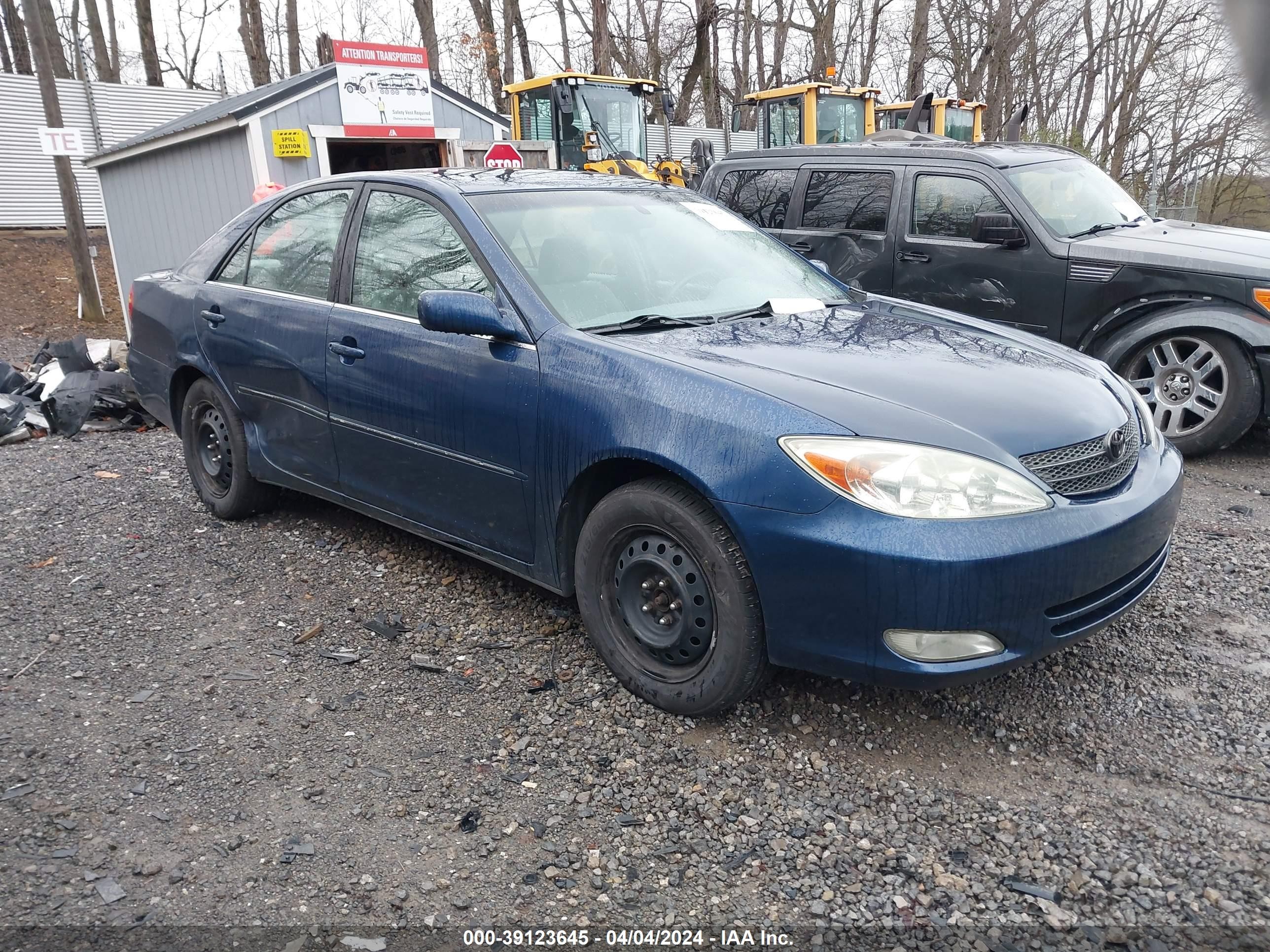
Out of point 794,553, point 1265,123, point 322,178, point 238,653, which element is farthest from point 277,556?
point 1265,123

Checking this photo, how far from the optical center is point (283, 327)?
4.32 meters

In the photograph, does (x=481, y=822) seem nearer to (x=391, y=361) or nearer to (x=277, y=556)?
(x=391, y=361)

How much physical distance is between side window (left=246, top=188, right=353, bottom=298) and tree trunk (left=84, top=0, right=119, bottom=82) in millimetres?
28975

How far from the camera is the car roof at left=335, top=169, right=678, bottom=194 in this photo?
3.93 meters

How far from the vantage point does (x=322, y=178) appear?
4430 mm

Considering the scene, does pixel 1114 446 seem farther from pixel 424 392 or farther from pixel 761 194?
pixel 761 194

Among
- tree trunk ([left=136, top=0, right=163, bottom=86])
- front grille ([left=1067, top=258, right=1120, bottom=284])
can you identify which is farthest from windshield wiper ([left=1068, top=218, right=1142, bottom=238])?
tree trunk ([left=136, top=0, right=163, bottom=86])

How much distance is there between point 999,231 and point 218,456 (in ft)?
16.3

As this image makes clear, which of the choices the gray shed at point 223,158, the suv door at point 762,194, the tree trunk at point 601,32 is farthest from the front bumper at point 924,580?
the tree trunk at point 601,32

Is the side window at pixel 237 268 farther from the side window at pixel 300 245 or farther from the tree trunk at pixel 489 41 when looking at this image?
the tree trunk at pixel 489 41

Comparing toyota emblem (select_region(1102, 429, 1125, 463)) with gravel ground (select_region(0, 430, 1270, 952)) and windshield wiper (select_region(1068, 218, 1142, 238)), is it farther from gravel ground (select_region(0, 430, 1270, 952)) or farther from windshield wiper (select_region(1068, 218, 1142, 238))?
windshield wiper (select_region(1068, 218, 1142, 238))

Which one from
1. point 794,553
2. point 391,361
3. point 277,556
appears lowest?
point 277,556

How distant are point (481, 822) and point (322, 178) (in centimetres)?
305

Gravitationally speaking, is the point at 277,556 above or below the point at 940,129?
below
